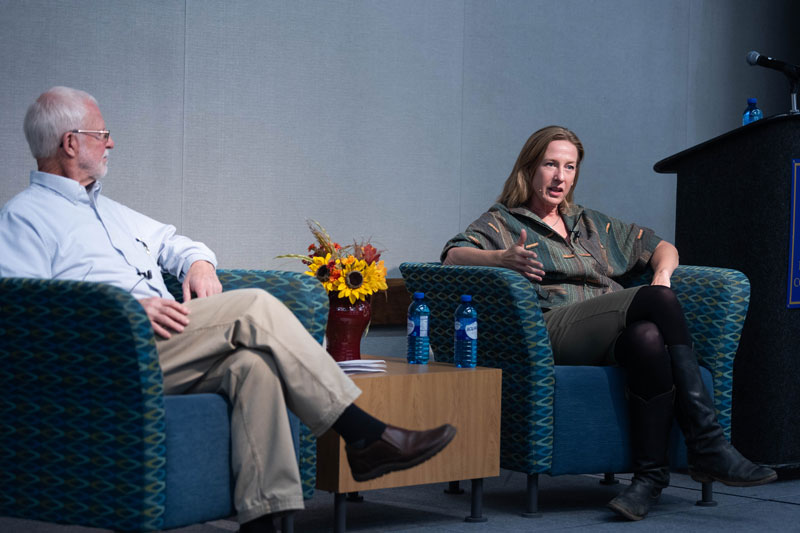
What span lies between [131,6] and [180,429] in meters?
1.91

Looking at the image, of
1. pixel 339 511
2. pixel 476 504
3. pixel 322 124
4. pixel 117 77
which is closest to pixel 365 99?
pixel 322 124

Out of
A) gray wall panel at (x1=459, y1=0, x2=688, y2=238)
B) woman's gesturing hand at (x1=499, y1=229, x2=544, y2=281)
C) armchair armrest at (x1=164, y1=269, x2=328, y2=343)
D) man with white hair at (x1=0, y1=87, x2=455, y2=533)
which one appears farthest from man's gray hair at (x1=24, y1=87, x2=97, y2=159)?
gray wall panel at (x1=459, y1=0, x2=688, y2=238)

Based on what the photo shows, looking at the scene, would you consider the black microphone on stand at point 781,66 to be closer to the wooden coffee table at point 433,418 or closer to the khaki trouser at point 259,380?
the wooden coffee table at point 433,418

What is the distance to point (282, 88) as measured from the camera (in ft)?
12.8

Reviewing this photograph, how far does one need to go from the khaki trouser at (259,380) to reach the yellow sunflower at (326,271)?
2.01 feet

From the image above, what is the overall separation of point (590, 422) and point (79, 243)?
1.52 m

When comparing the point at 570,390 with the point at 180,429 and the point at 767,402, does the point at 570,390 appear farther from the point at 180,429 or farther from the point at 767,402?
the point at 180,429

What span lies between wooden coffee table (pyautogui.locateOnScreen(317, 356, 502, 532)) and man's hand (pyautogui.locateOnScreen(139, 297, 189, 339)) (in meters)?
0.52

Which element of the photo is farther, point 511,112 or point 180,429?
point 511,112

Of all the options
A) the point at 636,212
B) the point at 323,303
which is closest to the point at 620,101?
the point at 636,212

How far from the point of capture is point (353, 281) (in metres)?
2.97

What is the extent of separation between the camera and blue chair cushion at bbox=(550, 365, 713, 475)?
2979 millimetres

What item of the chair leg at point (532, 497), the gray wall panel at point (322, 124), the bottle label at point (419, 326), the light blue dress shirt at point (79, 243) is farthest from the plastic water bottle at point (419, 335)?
the gray wall panel at point (322, 124)

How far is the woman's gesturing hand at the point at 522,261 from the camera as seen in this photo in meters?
3.08
